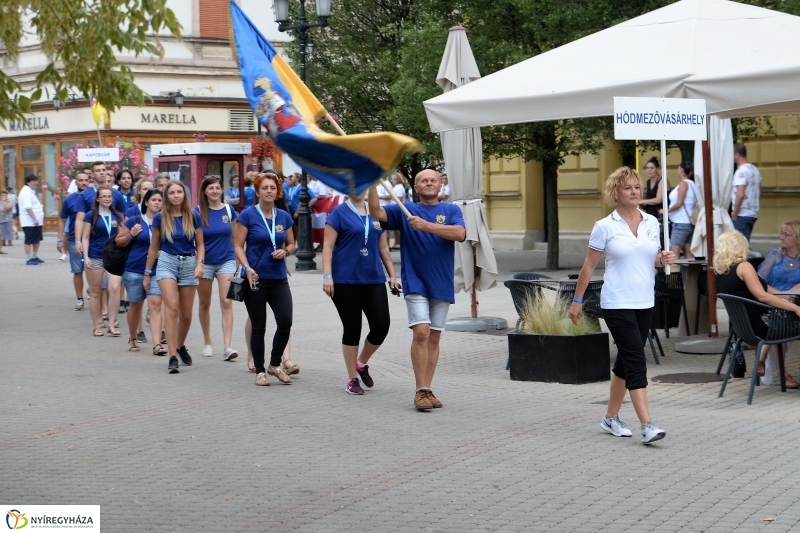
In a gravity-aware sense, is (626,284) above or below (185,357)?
above

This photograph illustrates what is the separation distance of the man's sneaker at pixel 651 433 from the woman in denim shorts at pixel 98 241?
322 inches

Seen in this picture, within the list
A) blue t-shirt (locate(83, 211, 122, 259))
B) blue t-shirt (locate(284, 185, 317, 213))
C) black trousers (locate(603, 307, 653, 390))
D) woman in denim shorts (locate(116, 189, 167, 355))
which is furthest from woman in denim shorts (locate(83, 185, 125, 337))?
blue t-shirt (locate(284, 185, 317, 213))

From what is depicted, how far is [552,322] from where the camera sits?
10023 mm

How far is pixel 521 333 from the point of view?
10.2m

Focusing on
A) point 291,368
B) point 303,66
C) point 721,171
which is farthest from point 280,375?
point 303,66

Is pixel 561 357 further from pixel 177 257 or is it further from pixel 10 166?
pixel 10 166

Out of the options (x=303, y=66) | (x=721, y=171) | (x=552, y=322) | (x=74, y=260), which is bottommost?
(x=552, y=322)

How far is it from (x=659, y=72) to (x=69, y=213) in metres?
9.10

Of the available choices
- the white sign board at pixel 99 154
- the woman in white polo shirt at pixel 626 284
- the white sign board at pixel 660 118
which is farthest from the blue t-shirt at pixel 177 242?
the white sign board at pixel 99 154

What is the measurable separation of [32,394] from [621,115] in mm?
5496

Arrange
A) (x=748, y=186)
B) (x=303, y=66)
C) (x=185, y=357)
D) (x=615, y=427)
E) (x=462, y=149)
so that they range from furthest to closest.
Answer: (x=303, y=66) < (x=748, y=186) < (x=462, y=149) < (x=185, y=357) < (x=615, y=427)

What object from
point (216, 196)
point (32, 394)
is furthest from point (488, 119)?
point (32, 394)

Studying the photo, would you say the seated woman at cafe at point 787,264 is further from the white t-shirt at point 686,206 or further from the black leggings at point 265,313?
the white t-shirt at point 686,206

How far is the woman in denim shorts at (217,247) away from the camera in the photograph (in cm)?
1166
